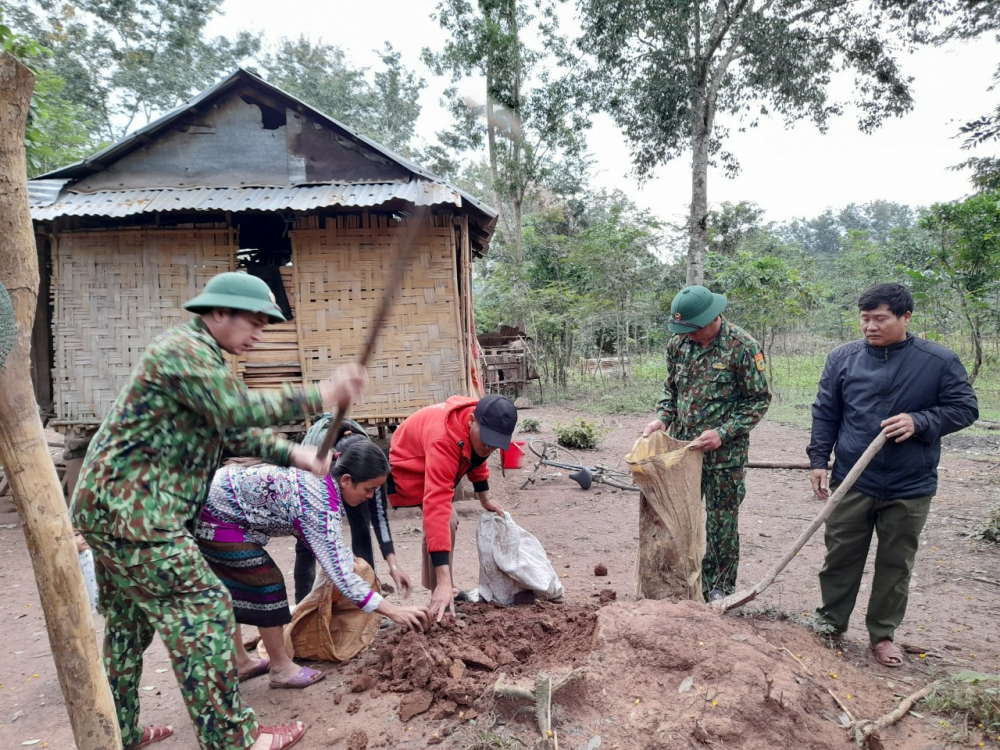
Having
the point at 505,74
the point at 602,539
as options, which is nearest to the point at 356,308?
the point at 602,539

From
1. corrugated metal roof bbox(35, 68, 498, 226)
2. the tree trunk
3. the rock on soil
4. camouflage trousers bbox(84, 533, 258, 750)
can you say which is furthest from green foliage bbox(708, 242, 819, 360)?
camouflage trousers bbox(84, 533, 258, 750)

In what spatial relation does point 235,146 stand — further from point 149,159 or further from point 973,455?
point 973,455

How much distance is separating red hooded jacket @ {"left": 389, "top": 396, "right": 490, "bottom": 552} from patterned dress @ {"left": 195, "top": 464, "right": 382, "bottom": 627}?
0.45m

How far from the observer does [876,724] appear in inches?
91.5

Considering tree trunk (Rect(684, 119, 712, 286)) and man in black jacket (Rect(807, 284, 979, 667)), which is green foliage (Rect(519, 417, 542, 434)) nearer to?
tree trunk (Rect(684, 119, 712, 286))

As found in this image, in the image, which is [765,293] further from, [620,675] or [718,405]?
[620,675]

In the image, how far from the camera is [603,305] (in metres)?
14.0

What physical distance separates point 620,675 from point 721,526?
120 centimetres

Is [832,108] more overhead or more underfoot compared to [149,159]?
more overhead

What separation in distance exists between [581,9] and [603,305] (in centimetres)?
581

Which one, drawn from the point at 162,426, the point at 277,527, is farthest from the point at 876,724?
the point at 162,426

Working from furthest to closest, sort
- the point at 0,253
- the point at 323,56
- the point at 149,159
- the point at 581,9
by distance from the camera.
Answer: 1. the point at 323,56
2. the point at 581,9
3. the point at 149,159
4. the point at 0,253

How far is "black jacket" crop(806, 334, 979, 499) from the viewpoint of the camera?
285 cm

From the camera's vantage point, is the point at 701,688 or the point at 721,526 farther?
the point at 721,526
